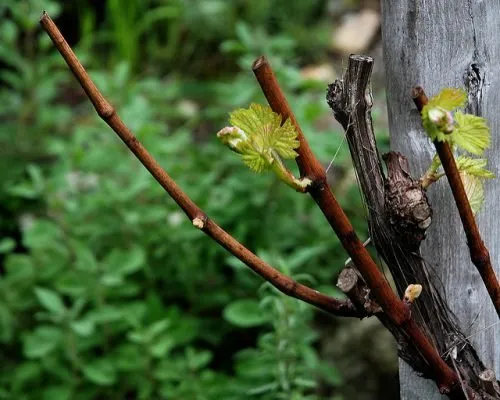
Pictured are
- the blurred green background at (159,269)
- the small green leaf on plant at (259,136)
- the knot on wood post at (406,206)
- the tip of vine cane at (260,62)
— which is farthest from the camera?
the blurred green background at (159,269)

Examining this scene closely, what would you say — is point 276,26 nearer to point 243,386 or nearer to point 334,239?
point 334,239

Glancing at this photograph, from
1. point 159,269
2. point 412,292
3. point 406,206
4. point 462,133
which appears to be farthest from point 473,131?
point 159,269

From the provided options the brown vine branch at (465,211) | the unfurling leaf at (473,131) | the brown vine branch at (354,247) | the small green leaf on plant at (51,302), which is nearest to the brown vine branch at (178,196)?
the brown vine branch at (354,247)

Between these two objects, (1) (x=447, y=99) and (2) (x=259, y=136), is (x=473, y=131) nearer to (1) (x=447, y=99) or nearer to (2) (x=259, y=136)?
(1) (x=447, y=99)

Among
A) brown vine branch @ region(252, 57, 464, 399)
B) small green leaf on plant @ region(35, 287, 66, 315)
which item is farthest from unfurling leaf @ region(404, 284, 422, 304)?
small green leaf on plant @ region(35, 287, 66, 315)

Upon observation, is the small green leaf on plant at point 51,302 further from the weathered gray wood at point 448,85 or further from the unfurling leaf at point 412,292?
the unfurling leaf at point 412,292

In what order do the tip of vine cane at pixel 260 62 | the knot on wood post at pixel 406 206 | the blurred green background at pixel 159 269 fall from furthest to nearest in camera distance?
the blurred green background at pixel 159 269 < the knot on wood post at pixel 406 206 < the tip of vine cane at pixel 260 62

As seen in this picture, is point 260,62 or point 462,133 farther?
point 462,133
